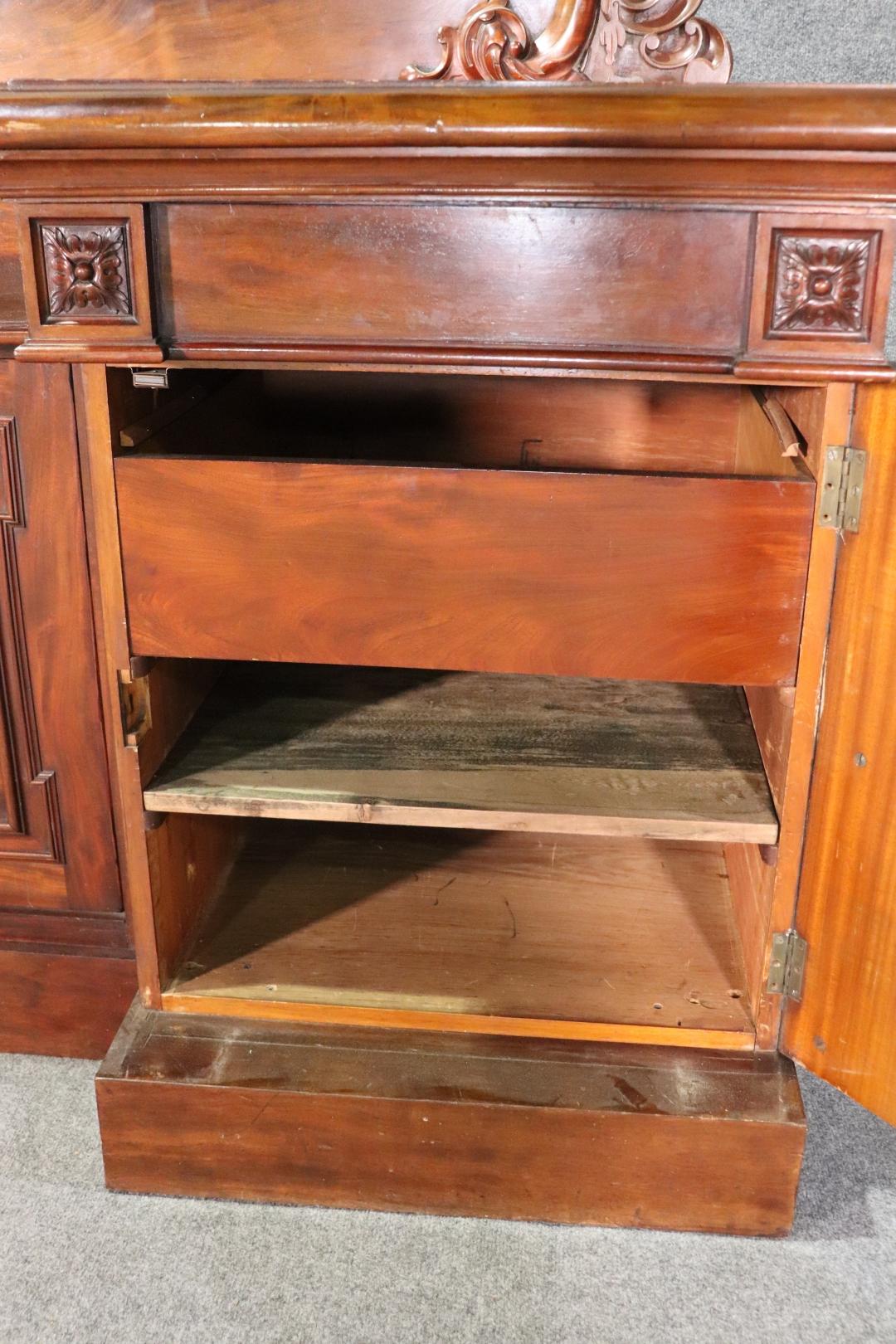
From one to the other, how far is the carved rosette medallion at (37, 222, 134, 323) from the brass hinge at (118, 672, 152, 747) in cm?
30

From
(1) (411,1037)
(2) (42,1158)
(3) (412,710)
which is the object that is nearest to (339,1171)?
(1) (411,1037)

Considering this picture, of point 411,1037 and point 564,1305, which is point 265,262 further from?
point 564,1305

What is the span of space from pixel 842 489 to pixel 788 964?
0.41 meters

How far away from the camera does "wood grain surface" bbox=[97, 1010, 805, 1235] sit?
106 centimetres

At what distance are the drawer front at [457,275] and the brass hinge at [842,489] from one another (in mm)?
120

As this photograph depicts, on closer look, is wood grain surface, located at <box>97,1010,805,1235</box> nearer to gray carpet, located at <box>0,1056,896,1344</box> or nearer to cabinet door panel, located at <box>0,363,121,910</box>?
gray carpet, located at <box>0,1056,896,1344</box>

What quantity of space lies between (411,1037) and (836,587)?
55 centimetres

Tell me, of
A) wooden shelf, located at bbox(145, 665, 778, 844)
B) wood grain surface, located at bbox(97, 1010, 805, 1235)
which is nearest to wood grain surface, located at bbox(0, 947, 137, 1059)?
wood grain surface, located at bbox(97, 1010, 805, 1235)

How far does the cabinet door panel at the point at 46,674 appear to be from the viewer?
1.07 m

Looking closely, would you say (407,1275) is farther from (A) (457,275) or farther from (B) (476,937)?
(A) (457,275)

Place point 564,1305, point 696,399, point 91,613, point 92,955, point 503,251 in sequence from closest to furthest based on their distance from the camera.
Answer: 1. point 503,251
2. point 564,1305
3. point 91,613
4. point 92,955
5. point 696,399

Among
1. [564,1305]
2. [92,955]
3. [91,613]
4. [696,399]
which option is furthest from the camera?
[696,399]

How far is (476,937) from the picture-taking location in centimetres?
125

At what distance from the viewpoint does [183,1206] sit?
1.12m
